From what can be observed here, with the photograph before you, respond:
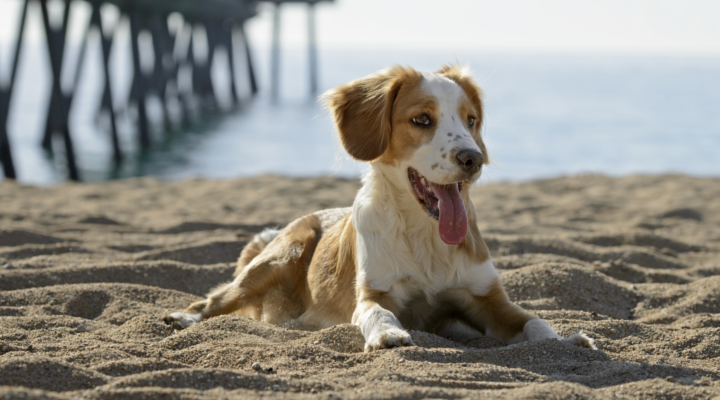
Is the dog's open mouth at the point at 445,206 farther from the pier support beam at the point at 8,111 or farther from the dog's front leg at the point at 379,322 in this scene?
the pier support beam at the point at 8,111

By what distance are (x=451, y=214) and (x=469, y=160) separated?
0.37 meters

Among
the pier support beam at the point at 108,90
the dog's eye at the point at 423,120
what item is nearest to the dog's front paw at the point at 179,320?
the dog's eye at the point at 423,120

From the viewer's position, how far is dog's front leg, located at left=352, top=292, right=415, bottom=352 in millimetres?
3627

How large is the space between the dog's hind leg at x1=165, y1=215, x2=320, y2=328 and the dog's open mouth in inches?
45.0

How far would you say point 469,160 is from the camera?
3.75 meters

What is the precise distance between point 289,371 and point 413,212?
127 cm

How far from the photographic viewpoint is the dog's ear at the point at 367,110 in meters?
4.18

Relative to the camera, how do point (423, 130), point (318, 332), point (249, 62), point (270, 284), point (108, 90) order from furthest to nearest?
point (249, 62)
point (108, 90)
point (270, 284)
point (423, 130)
point (318, 332)

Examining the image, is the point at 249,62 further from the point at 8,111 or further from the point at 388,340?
the point at 388,340

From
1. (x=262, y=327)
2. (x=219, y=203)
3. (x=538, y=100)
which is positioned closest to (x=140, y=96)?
(x=219, y=203)

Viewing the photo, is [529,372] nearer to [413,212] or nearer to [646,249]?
[413,212]

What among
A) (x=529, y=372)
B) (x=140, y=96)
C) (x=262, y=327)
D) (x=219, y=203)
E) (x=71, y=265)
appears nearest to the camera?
(x=529, y=372)

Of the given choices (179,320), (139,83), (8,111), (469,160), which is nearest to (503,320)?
(469,160)

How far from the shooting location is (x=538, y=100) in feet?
120
